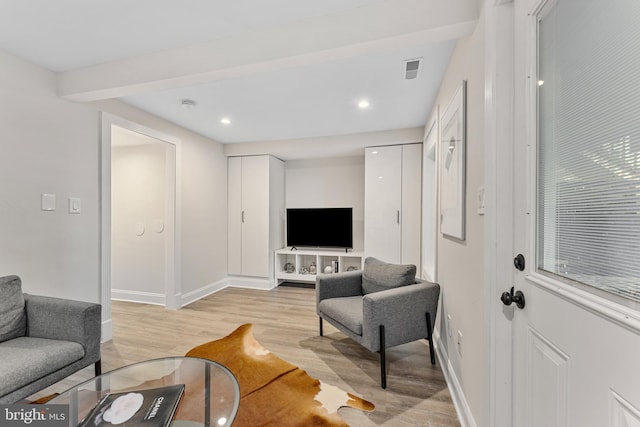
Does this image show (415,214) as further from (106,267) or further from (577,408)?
(106,267)

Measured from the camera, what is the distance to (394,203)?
384 centimetres

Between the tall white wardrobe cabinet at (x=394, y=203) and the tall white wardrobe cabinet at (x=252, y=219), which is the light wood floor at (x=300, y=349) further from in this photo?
the tall white wardrobe cabinet at (x=394, y=203)

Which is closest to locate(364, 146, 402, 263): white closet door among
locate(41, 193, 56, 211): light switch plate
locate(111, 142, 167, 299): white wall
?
locate(111, 142, 167, 299): white wall

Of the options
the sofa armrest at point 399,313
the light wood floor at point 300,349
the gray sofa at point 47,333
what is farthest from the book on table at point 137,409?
the sofa armrest at point 399,313

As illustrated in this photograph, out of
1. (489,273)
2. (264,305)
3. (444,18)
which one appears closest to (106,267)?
(264,305)

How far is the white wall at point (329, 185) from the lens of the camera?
4.71 metres

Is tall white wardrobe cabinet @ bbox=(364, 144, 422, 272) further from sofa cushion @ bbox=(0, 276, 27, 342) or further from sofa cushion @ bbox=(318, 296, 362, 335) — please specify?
sofa cushion @ bbox=(0, 276, 27, 342)

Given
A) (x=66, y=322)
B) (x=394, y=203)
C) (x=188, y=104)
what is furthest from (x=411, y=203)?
(x=66, y=322)

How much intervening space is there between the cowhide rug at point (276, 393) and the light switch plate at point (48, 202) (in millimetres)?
1642

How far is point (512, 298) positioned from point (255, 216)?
3.83m

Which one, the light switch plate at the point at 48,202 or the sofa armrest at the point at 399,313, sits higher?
the light switch plate at the point at 48,202

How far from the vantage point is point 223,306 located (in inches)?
144

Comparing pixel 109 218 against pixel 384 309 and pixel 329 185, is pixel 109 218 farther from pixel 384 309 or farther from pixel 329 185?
pixel 329 185

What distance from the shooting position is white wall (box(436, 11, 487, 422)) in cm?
133
